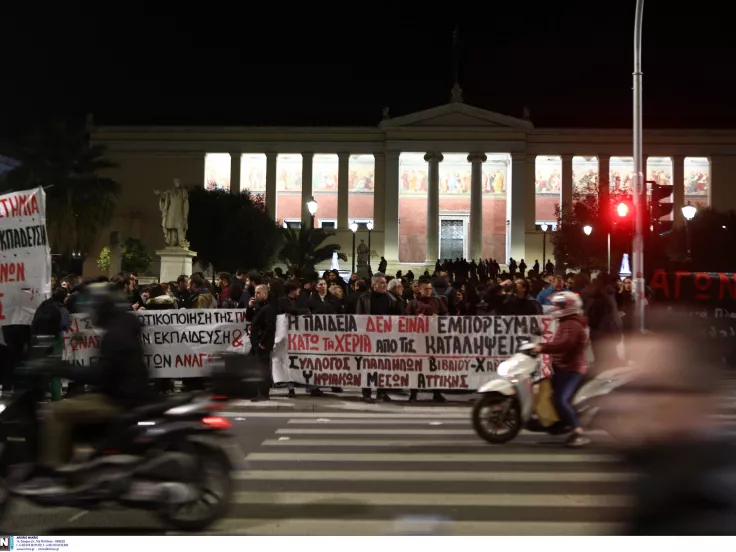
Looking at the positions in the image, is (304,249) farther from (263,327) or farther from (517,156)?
(517,156)

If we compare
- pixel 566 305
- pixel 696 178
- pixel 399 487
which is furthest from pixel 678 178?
pixel 399 487

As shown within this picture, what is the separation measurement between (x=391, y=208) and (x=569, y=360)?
6434 cm

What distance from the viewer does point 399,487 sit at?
678 centimetres

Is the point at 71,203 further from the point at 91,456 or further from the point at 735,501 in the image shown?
the point at 735,501

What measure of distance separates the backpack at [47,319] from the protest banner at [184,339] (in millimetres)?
1427

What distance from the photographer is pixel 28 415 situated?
546 centimetres

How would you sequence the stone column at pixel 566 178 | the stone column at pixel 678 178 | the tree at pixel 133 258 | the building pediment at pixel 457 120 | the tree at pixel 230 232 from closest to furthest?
the tree at pixel 133 258, the tree at pixel 230 232, the building pediment at pixel 457 120, the stone column at pixel 678 178, the stone column at pixel 566 178

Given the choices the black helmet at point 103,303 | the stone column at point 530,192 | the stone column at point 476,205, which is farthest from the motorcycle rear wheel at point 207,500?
the stone column at point 530,192

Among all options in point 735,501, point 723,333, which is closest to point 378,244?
point 723,333

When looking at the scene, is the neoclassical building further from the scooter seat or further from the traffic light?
the scooter seat

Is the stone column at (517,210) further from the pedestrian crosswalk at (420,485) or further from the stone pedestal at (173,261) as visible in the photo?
the pedestrian crosswalk at (420,485)

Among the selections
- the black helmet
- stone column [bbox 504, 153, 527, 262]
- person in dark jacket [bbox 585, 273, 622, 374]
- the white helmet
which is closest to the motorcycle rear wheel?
the black helmet

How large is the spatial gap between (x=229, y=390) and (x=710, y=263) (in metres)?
49.8

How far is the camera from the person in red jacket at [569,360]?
845 cm
